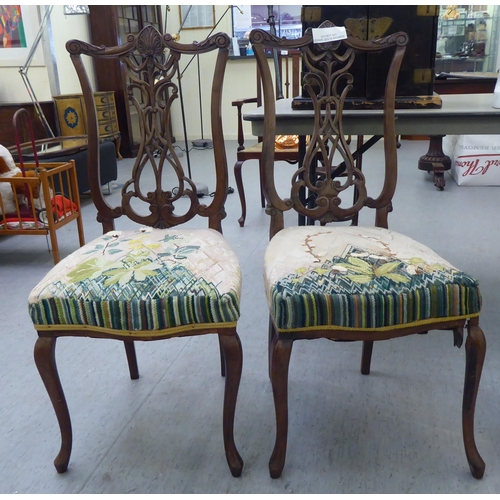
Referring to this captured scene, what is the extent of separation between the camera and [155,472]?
105 centimetres

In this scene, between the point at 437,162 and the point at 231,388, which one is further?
the point at 437,162

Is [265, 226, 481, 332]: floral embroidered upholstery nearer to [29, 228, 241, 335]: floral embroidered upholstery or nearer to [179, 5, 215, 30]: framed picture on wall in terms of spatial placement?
[29, 228, 241, 335]: floral embroidered upholstery

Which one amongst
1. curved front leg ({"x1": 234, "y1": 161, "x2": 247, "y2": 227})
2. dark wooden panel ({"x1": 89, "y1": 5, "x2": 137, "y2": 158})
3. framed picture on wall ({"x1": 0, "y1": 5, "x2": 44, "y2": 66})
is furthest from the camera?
dark wooden panel ({"x1": 89, "y1": 5, "x2": 137, "y2": 158})

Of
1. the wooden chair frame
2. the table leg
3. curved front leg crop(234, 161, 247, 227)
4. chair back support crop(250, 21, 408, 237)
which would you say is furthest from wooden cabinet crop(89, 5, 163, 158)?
chair back support crop(250, 21, 408, 237)

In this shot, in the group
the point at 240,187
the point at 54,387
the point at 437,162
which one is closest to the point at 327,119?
the point at 54,387

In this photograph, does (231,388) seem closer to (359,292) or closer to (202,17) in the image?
(359,292)

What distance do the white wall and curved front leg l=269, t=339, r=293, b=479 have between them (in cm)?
368

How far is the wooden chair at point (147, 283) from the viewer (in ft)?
2.99

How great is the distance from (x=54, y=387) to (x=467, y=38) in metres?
5.45

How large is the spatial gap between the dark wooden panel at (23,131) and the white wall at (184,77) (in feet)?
0.80

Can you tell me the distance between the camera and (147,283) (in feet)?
3.07

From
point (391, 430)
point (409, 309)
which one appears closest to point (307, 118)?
point (409, 309)

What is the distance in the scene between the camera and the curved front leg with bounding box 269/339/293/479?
0.93 meters

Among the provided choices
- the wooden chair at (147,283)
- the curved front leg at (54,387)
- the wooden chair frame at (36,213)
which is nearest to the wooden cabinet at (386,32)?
the wooden chair at (147,283)
